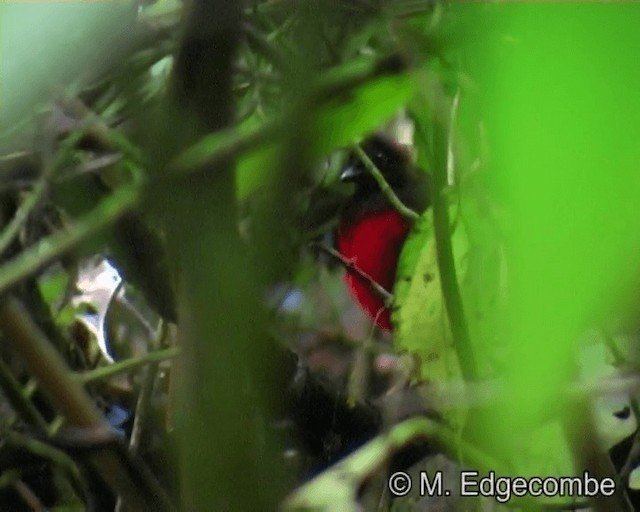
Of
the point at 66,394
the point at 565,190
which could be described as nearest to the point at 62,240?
the point at 66,394

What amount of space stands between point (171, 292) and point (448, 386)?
0.37 feet

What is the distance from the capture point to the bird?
1.06ft

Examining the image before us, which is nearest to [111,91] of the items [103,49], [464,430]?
[103,49]

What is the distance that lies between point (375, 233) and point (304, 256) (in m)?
0.05

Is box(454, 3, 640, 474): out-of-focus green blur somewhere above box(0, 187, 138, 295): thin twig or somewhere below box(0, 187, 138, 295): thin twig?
above

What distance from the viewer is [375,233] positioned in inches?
13.1

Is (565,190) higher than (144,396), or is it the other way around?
(565,190)

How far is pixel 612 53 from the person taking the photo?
3.7 inches

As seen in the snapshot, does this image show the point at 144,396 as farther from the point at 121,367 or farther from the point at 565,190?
the point at 565,190

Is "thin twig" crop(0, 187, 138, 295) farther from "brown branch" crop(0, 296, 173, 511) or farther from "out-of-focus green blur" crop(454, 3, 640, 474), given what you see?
"out-of-focus green blur" crop(454, 3, 640, 474)

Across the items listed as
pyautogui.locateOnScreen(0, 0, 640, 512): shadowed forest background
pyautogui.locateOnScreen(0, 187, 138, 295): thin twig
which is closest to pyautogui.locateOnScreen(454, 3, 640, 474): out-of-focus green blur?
pyautogui.locateOnScreen(0, 0, 640, 512): shadowed forest background

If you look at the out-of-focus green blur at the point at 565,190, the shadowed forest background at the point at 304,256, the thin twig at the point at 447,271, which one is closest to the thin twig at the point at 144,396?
the shadowed forest background at the point at 304,256

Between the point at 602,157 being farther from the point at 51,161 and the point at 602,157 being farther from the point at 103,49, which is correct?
the point at 51,161

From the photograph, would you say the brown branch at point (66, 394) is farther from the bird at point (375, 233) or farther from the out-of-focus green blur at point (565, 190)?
the out-of-focus green blur at point (565, 190)
